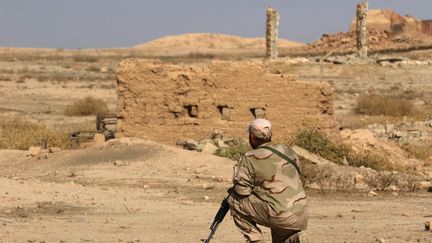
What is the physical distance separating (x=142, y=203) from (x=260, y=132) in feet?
16.7

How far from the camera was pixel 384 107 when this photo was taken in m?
26.4

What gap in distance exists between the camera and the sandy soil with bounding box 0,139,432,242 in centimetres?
923

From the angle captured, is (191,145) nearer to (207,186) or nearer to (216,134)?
(216,134)

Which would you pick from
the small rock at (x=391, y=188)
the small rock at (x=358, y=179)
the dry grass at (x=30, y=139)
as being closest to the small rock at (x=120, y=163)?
the dry grass at (x=30, y=139)

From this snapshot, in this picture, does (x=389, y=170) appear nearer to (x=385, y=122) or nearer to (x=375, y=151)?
(x=375, y=151)

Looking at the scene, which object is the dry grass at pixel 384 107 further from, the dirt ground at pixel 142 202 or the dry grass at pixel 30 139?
the dirt ground at pixel 142 202

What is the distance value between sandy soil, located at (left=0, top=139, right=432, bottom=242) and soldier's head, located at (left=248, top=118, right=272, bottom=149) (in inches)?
95.3

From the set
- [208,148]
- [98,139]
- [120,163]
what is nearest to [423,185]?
[208,148]

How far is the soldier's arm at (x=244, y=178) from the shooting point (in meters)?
6.49

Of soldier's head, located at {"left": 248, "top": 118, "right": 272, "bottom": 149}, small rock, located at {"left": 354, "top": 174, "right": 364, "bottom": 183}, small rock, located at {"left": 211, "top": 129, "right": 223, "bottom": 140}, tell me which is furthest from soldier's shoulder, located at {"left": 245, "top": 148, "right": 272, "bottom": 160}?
small rock, located at {"left": 211, "top": 129, "right": 223, "bottom": 140}

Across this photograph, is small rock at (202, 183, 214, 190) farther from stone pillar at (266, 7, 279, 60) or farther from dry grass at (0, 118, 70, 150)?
stone pillar at (266, 7, 279, 60)

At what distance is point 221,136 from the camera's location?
613 inches

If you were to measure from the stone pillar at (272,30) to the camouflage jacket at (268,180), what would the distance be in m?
35.5

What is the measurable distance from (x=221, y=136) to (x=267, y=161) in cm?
907
